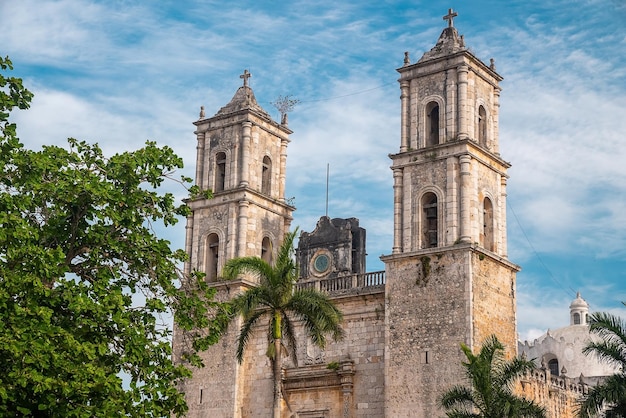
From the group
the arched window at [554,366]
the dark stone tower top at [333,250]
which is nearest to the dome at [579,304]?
the arched window at [554,366]

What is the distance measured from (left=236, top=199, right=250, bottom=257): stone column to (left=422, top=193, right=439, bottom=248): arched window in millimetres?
6635

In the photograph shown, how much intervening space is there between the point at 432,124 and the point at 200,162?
29.5 ft

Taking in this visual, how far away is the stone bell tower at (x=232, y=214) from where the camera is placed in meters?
34.5

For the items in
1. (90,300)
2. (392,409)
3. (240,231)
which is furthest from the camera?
(240,231)

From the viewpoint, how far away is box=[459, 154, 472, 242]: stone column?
31250mm

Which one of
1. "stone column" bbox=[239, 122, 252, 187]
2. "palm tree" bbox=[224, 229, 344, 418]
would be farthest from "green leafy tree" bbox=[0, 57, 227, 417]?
"stone column" bbox=[239, 122, 252, 187]

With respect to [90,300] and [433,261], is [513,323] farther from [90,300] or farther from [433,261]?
[90,300]

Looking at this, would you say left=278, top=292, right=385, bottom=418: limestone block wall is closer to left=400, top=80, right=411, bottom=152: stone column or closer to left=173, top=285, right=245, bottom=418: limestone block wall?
left=173, top=285, right=245, bottom=418: limestone block wall

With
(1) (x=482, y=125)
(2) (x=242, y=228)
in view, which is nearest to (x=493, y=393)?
(1) (x=482, y=125)

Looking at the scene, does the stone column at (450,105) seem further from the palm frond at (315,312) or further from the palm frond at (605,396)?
the palm frond at (605,396)

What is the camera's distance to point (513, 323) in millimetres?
32438

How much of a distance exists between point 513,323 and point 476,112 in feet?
21.6

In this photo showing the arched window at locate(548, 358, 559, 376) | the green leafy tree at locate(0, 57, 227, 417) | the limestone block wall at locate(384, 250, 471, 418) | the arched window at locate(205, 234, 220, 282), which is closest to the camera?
the green leafy tree at locate(0, 57, 227, 417)

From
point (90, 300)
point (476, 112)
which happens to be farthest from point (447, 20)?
point (90, 300)
